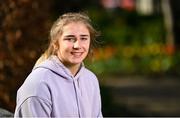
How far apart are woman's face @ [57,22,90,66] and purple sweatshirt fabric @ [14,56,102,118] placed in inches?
3.0

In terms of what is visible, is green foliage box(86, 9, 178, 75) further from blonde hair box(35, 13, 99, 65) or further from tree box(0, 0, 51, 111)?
blonde hair box(35, 13, 99, 65)

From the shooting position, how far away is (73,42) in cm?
357

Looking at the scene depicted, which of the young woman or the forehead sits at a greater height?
the forehead

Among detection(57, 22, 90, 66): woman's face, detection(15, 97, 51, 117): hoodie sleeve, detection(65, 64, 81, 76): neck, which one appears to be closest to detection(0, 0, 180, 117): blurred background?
detection(65, 64, 81, 76): neck

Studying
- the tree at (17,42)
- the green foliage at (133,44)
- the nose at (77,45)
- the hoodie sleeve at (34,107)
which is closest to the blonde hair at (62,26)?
the nose at (77,45)

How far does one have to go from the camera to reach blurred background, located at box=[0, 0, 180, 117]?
6152 millimetres

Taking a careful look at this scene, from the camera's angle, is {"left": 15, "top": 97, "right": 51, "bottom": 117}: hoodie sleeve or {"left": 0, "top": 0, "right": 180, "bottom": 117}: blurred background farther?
{"left": 0, "top": 0, "right": 180, "bottom": 117}: blurred background

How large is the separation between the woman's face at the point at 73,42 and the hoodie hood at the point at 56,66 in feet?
0.13

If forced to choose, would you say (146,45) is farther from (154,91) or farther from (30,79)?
(30,79)

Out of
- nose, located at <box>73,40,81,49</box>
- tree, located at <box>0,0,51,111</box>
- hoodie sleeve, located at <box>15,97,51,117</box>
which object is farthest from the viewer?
tree, located at <box>0,0,51,111</box>

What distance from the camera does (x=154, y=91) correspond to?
39.8 feet

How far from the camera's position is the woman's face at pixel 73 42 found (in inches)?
141

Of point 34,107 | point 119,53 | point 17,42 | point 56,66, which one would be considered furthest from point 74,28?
point 119,53

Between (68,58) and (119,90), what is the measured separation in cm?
875
